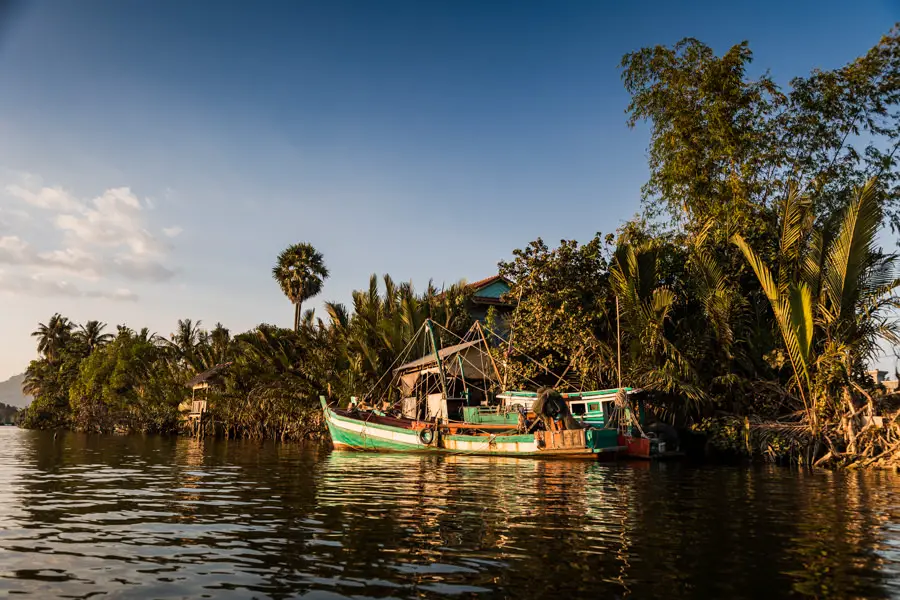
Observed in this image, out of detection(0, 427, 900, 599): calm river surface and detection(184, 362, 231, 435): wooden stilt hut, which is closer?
detection(0, 427, 900, 599): calm river surface

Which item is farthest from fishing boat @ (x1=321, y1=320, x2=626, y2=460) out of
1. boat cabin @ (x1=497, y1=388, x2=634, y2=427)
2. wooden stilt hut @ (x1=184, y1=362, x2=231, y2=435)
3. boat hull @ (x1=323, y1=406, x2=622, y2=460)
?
wooden stilt hut @ (x1=184, y1=362, x2=231, y2=435)

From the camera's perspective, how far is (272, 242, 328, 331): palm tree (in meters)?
52.3

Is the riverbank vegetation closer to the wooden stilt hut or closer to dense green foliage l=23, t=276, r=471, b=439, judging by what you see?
dense green foliage l=23, t=276, r=471, b=439

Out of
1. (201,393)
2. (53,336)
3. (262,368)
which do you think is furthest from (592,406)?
(53,336)

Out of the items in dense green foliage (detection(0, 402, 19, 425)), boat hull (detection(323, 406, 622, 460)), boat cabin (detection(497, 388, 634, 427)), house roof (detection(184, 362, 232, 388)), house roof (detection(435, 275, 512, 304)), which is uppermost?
house roof (detection(435, 275, 512, 304))

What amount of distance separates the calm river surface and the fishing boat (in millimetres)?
6203

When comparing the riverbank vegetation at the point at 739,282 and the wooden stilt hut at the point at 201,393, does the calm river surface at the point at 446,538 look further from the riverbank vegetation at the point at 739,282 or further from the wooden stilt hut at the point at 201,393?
the wooden stilt hut at the point at 201,393

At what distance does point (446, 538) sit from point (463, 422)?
55.9 ft

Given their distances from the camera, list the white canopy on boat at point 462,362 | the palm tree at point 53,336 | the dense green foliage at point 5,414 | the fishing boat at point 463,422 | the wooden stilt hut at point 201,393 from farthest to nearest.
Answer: the dense green foliage at point 5,414 → the palm tree at point 53,336 → the wooden stilt hut at point 201,393 → the white canopy on boat at point 462,362 → the fishing boat at point 463,422

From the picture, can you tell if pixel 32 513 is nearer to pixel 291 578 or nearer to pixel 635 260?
pixel 291 578

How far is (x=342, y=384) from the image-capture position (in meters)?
35.7

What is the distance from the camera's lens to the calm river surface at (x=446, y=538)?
5996mm

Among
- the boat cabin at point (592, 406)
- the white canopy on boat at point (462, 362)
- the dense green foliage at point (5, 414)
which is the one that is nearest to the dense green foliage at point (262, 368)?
the white canopy on boat at point (462, 362)

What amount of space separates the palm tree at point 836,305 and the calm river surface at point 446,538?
5583 millimetres
